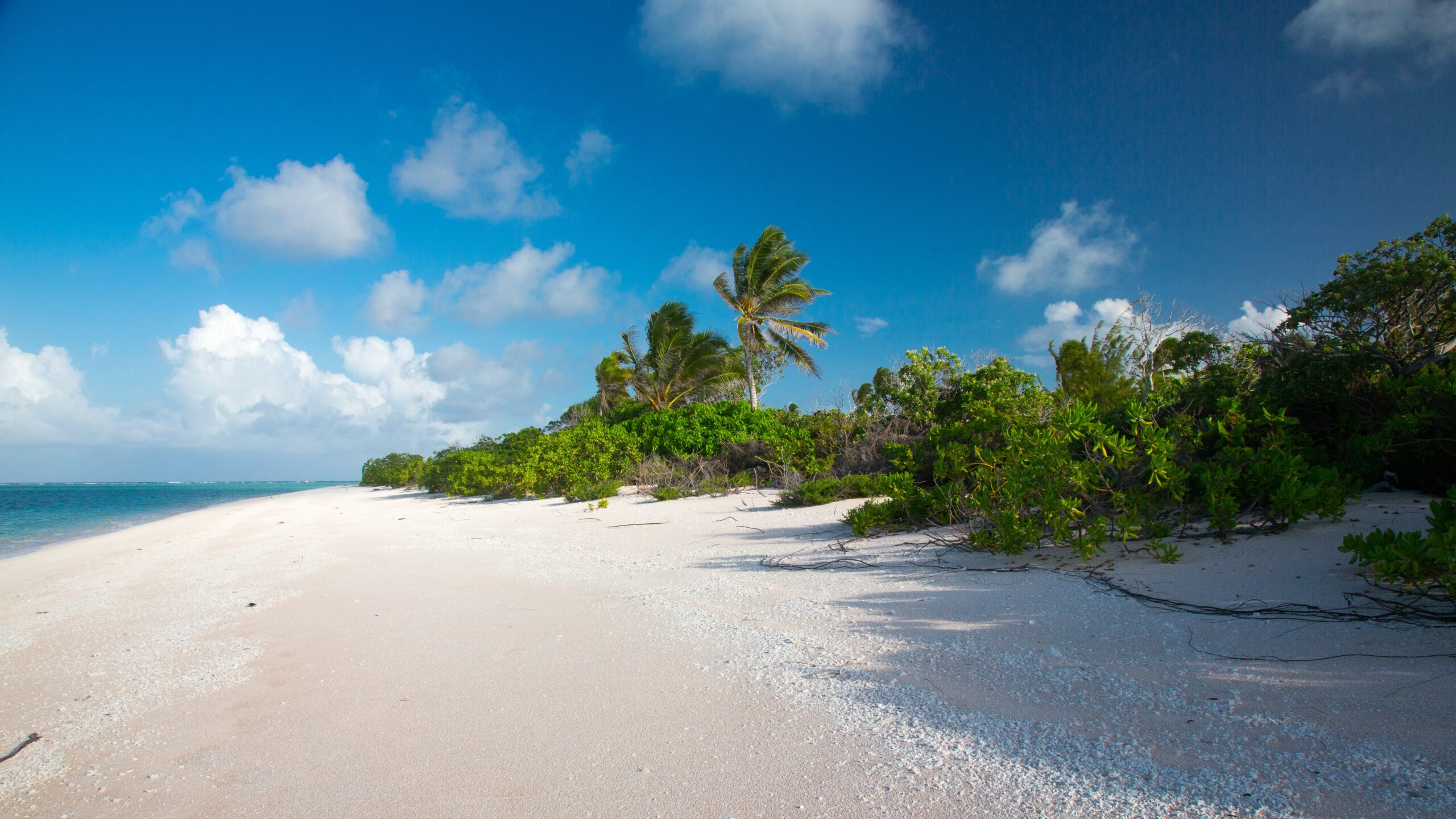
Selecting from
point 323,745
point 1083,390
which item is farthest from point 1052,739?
point 1083,390

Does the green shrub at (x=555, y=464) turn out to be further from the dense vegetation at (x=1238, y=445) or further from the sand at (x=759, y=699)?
the sand at (x=759, y=699)

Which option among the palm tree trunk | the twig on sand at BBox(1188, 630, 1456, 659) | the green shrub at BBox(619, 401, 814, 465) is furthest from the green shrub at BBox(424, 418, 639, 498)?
the twig on sand at BBox(1188, 630, 1456, 659)

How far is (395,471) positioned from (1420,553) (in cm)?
3504

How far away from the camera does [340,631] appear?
3.77 m

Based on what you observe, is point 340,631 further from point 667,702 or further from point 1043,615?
point 1043,615

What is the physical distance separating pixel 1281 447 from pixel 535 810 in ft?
16.5

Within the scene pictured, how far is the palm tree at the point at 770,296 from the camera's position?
24438 mm

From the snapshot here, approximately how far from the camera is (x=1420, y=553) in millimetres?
2508

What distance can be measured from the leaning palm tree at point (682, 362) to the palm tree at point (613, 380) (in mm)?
4355

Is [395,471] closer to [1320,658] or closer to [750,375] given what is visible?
[750,375]

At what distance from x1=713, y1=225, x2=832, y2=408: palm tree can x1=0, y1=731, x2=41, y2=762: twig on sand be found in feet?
72.2

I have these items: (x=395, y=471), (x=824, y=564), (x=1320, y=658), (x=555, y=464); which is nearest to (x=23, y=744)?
(x=824, y=564)

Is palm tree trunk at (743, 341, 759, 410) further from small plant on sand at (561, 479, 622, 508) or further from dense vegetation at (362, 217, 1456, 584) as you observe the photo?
dense vegetation at (362, 217, 1456, 584)

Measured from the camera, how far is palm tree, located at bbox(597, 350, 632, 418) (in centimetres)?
3088
